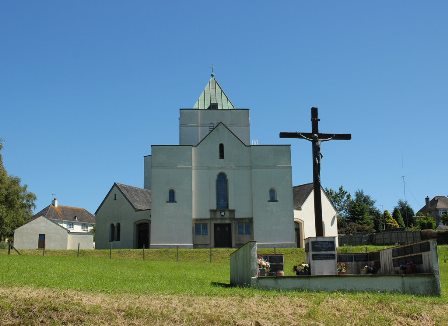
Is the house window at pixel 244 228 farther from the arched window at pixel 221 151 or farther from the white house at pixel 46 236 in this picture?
the white house at pixel 46 236

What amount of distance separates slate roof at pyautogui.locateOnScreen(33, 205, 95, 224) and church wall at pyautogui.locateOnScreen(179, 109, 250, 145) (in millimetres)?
36823

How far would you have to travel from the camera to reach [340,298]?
15711mm

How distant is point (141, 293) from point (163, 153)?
34.2 m

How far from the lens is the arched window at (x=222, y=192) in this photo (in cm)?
5006

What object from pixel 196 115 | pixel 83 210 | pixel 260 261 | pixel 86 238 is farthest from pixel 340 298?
pixel 83 210

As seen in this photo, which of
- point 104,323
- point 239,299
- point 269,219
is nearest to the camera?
point 104,323

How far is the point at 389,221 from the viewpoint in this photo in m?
91.1

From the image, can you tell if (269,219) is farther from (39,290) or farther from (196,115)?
(39,290)

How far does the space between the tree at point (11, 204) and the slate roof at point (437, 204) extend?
279 feet

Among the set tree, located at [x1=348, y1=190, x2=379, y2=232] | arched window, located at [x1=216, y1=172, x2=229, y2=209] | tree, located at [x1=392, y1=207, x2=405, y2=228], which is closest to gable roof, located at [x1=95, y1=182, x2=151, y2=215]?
arched window, located at [x1=216, y1=172, x2=229, y2=209]

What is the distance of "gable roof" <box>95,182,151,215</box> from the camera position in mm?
53562

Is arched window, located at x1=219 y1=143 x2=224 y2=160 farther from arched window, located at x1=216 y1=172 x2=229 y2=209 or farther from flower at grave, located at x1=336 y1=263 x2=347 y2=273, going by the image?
flower at grave, located at x1=336 y1=263 x2=347 y2=273

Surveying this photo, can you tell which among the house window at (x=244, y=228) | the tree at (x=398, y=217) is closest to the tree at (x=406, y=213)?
the tree at (x=398, y=217)

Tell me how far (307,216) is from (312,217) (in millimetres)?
824
